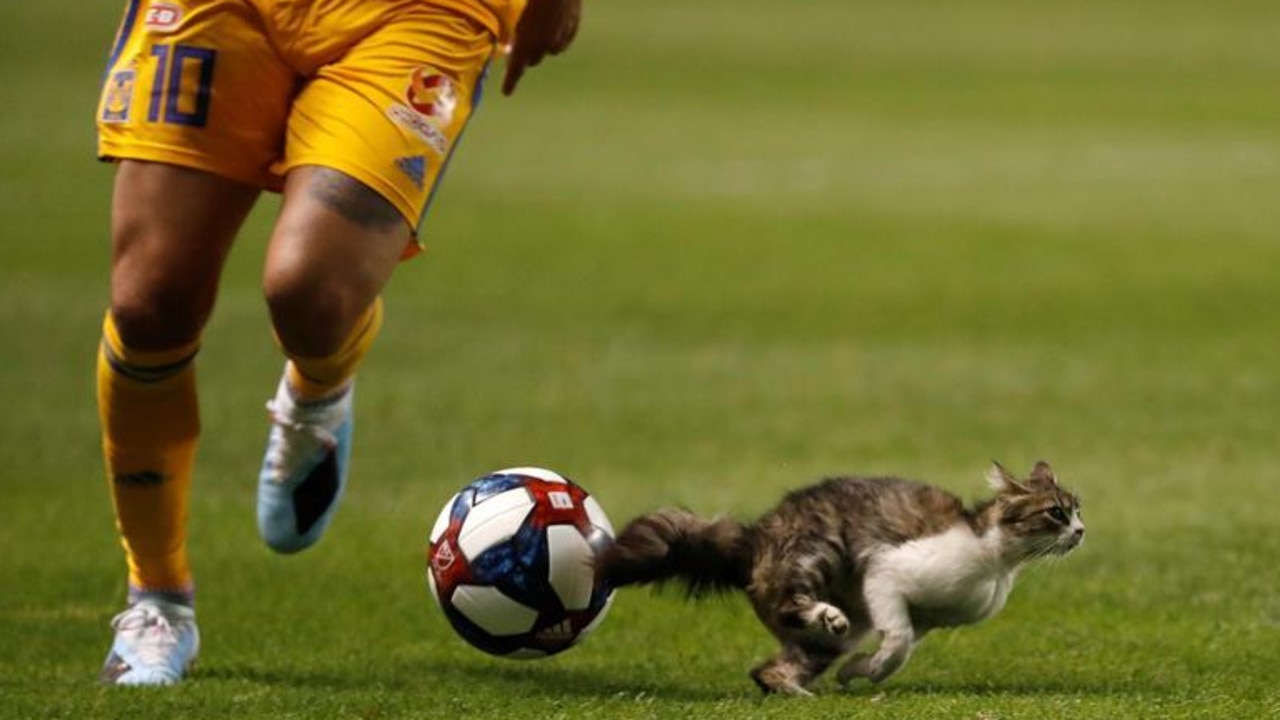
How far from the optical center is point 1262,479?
11.3 metres

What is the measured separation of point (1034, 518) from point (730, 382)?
8.61m

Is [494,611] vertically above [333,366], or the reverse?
[333,366]

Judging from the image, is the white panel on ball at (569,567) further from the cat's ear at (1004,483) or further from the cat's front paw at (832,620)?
the cat's ear at (1004,483)

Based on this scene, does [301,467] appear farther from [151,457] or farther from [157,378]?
[157,378]

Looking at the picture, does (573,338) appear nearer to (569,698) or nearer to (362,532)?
(362,532)

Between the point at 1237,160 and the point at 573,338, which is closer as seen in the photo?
the point at 573,338

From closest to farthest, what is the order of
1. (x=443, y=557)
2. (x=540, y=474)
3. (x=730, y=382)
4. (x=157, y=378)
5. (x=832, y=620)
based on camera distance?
(x=832, y=620), (x=443, y=557), (x=540, y=474), (x=157, y=378), (x=730, y=382)

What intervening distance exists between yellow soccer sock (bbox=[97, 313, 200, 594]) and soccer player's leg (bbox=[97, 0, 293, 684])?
0.06ft

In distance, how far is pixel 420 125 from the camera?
6781 millimetres

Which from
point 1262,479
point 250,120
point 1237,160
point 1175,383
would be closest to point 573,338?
point 1175,383

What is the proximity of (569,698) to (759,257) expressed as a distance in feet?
49.4

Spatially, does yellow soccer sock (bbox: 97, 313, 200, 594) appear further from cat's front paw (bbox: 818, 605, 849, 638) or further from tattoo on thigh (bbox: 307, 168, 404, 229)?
cat's front paw (bbox: 818, 605, 849, 638)

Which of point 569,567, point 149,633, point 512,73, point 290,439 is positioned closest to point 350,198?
point 569,567

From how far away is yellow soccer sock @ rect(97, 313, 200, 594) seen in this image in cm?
716
